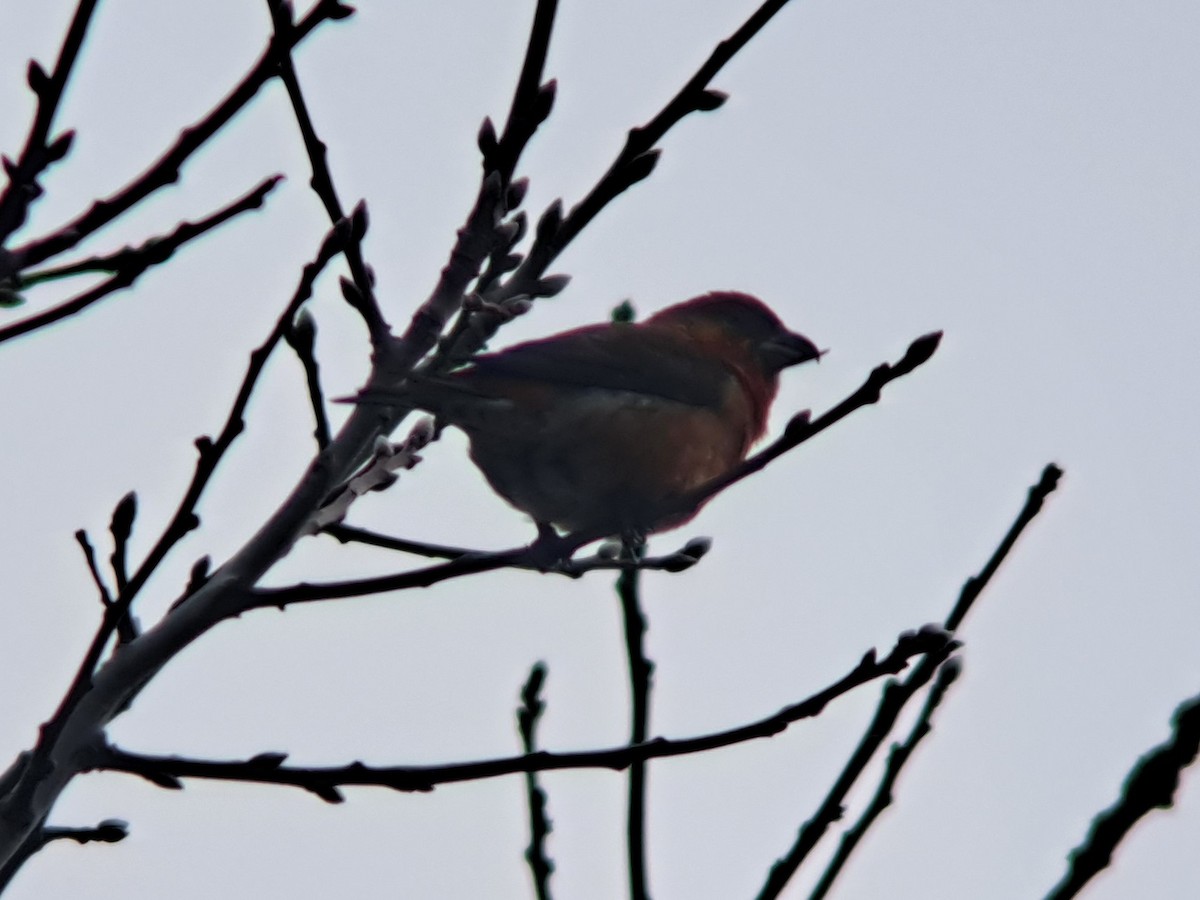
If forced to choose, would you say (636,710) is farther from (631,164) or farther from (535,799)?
(631,164)

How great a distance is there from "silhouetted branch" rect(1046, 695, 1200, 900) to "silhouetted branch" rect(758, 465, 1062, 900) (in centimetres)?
82

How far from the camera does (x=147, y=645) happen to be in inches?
114

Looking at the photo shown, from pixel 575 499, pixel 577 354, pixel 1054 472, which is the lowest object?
pixel 1054 472

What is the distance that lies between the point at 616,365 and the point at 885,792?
310 cm

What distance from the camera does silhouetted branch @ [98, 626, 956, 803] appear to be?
2.69 m

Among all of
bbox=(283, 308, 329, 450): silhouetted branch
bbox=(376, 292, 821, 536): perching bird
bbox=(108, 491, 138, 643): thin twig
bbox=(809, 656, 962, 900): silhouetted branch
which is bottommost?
bbox=(809, 656, 962, 900): silhouetted branch

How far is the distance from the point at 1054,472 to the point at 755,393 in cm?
351

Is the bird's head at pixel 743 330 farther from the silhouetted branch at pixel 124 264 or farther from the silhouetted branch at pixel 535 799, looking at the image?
the silhouetted branch at pixel 124 264

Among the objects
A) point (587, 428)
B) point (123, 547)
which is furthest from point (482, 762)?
point (587, 428)

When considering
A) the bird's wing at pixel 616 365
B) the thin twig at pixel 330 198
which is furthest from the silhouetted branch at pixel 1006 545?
the bird's wing at pixel 616 365

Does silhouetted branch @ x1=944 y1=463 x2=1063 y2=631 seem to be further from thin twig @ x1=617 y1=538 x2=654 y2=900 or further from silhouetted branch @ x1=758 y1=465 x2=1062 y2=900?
thin twig @ x1=617 y1=538 x2=654 y2=900

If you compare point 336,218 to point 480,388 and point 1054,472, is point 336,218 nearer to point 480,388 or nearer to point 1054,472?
point 1054,472

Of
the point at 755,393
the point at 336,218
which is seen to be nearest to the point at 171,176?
the point at 336,218

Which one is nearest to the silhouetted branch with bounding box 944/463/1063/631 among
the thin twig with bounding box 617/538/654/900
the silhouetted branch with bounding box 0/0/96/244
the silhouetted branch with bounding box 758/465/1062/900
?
the silhouetted branch with bounding box 758/465/1062/900
